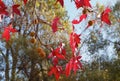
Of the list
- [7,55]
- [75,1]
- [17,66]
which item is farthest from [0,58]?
[75,1]

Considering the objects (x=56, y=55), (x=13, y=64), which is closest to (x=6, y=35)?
(x=56, y=55)

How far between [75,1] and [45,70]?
28.3ft

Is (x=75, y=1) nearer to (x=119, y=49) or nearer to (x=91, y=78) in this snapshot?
(x=91, y=78)

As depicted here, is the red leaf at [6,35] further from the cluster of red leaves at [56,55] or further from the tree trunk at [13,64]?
the tree trunk at [13,64]

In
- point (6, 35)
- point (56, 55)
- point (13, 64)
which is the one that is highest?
point (6, 35)

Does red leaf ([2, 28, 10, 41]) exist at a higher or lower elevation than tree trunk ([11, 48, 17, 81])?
higher

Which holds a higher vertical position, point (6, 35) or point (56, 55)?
point (6, 35)

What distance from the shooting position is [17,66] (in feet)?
37.2

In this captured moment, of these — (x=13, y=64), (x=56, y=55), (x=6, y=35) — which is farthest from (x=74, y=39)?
(x=13, y=64)

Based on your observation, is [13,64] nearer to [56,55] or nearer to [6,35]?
[6,35]

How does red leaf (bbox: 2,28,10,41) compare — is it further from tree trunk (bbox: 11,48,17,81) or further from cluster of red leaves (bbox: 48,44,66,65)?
tree trunk (bbox: 11,48,17,81)

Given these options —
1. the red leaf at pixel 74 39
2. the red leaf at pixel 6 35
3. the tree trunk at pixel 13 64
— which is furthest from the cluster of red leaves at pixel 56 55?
the tree trunk at pixel 13 64

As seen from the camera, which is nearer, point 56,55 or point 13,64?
point 56,55

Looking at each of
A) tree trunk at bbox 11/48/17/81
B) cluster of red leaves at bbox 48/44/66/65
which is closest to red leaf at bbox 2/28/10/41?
cluster of red leaves at bbox 48/44/66/65
